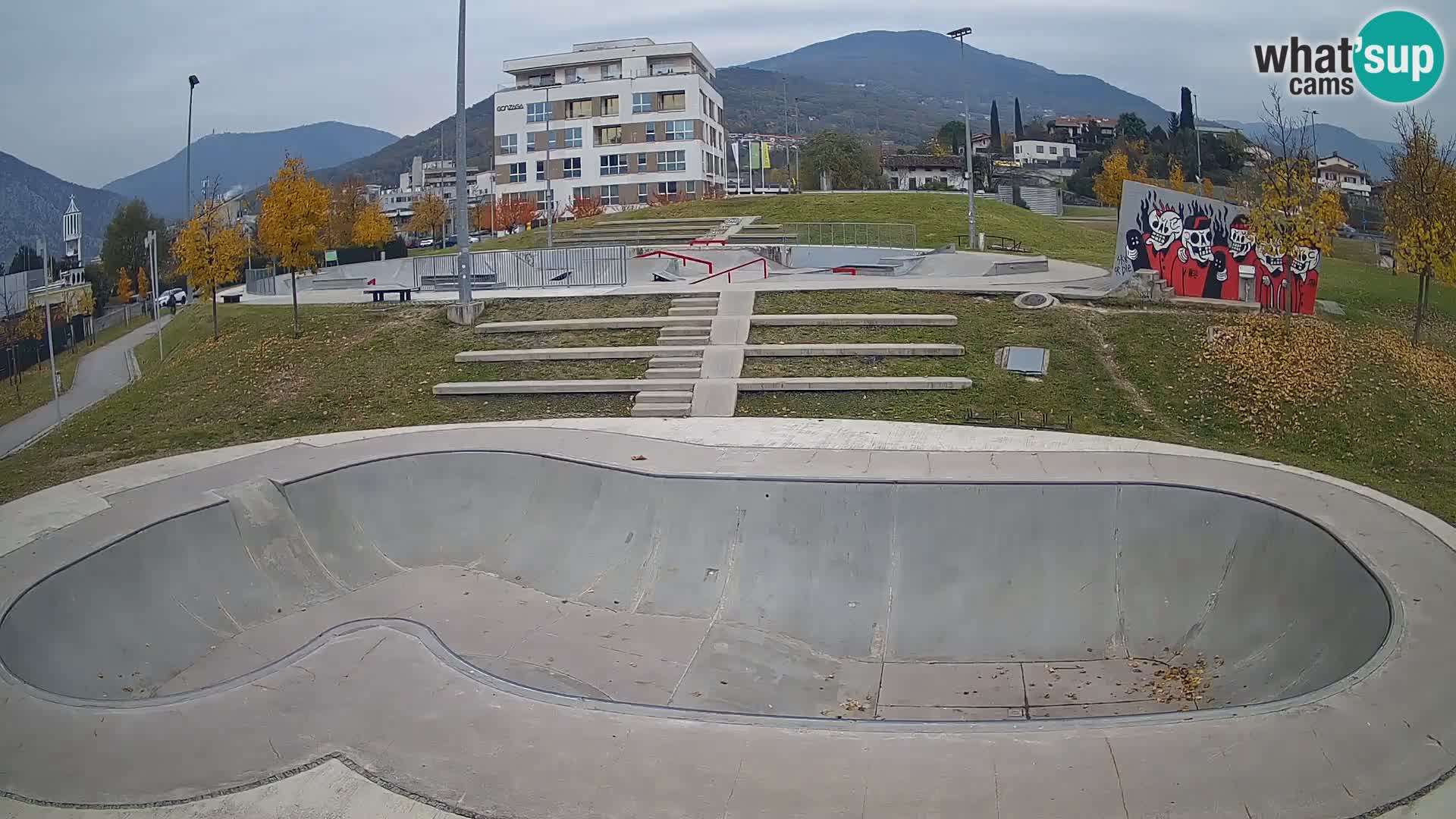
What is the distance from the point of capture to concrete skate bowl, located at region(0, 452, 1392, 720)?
Answer: 1135 centimetres

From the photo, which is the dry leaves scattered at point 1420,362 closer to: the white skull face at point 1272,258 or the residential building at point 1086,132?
the white skull face at point 1272,258

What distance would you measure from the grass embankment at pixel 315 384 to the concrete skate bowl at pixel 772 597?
5987mm

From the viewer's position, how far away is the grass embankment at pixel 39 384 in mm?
23844

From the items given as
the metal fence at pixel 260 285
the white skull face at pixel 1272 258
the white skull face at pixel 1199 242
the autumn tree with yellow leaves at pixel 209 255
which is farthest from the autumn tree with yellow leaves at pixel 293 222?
the white skull face at pixel 1272 258

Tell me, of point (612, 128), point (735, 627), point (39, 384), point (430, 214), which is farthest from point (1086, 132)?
point (735, 627)

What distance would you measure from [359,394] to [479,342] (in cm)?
364

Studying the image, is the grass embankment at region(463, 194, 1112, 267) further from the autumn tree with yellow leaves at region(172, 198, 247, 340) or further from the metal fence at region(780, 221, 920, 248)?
the autumn tree with yellow leaves at region(172, 198, 247, 340)

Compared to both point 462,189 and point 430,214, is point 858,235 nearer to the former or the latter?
point 462,189

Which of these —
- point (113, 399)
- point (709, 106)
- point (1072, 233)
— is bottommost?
point (113, 399)

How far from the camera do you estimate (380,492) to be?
53.4 feet

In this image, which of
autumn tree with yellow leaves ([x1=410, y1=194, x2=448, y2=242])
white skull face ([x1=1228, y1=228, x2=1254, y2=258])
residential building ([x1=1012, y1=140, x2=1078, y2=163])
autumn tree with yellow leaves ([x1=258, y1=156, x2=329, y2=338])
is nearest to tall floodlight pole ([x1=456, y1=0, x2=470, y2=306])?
autumn tree with yellow leaves ([x1=258, y1=156, x2=329, y2=338])

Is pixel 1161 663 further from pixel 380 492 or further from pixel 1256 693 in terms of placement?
pixel 380 492

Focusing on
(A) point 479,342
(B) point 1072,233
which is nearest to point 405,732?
(A) point 479,342

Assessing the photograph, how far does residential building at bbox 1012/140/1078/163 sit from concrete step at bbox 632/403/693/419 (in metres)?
146
